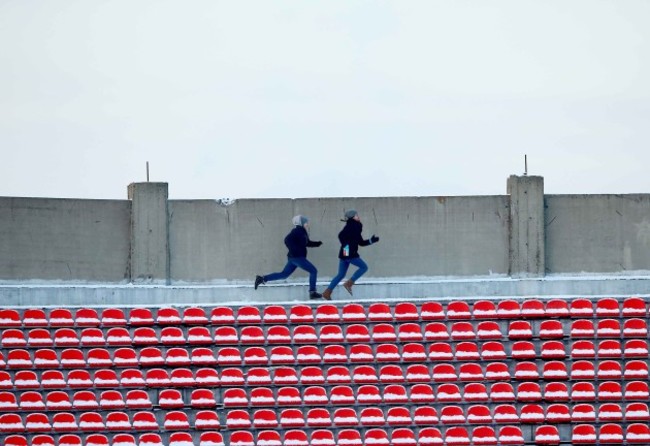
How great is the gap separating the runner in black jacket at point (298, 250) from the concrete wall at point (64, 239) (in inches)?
111

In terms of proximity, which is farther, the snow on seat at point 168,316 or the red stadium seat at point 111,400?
the snow on seat at point 168,316

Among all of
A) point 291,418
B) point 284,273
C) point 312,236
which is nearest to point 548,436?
point 291,418

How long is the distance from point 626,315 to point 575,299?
0.88 meters

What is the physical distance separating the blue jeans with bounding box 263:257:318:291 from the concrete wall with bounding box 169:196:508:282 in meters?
1.01

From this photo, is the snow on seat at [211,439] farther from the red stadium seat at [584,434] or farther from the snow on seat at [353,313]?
the red stadium seat at [584,434]

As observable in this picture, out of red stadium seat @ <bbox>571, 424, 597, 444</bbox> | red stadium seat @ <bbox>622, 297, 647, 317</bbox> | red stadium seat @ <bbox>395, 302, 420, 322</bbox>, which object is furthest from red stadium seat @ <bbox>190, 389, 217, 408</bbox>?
red stadium seat @ <bbox>622, 297, 647, 317</bbox>

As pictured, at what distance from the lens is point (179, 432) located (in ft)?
92.8

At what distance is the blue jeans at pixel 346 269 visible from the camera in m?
30.3

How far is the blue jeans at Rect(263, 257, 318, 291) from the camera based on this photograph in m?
30.2

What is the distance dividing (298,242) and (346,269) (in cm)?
99

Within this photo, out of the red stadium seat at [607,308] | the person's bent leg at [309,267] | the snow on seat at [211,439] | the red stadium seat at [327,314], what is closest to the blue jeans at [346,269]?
the person's bent leg at [309,267]

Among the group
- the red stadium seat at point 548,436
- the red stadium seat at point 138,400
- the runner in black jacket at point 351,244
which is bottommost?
the red stadium seat at point 548,436

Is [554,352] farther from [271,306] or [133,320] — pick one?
[133,320]

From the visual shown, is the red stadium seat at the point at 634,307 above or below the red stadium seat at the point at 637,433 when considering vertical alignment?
above
